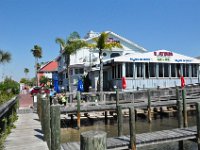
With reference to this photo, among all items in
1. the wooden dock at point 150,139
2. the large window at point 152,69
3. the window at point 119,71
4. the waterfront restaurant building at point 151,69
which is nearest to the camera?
the wooden dock at point 150,139

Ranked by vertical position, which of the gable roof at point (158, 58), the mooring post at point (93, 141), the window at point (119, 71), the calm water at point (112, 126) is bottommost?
the calm water at point (112, 126)

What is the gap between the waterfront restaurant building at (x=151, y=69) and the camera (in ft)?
106

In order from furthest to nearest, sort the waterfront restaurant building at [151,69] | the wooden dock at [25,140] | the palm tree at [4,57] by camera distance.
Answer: the palm tree at [4,57], the waterfront restaurant building at [151,69], the wooden dock at [25,140]

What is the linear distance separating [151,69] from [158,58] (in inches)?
63.5

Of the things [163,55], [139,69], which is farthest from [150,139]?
[163,55]

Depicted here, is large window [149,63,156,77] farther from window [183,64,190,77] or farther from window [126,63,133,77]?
window [183,64,190,77]

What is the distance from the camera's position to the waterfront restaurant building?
3219 centimetres

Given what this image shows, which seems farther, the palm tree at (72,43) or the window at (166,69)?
the palm tree at (72,43)

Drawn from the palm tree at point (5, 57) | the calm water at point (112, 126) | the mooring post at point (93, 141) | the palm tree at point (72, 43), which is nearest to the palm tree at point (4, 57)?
the palm tree at point (5, 57)

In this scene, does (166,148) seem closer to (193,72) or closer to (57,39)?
(193,72)

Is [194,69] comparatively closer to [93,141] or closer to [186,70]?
[186,70]

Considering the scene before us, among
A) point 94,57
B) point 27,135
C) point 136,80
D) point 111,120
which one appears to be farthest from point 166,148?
point 94,57

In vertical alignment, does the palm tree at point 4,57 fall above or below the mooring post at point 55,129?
above

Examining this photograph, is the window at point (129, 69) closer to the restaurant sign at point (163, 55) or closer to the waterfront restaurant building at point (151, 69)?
the waterfront restaurant building at point (151, 69)
